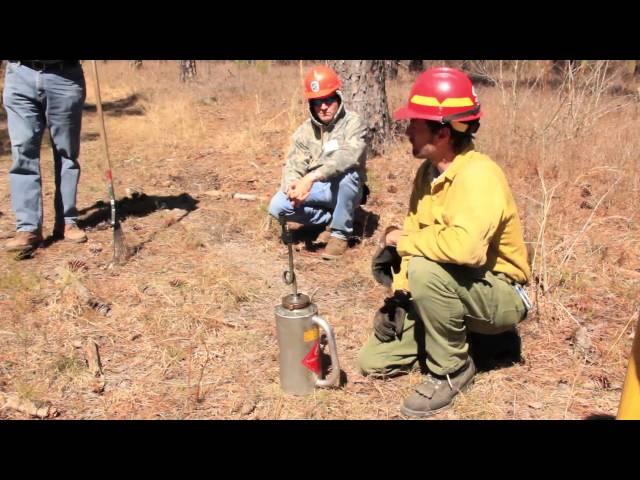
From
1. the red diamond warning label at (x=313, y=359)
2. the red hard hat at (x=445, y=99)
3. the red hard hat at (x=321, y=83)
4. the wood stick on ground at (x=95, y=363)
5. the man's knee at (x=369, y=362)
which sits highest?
the red hard hat at (x=445, y=99)

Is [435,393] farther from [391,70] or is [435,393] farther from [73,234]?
[391,70]

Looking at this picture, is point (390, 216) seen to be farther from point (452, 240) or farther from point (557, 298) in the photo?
point (452, 240)

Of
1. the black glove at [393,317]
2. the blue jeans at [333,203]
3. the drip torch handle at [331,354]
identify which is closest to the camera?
the drip torch handle at [331,354]

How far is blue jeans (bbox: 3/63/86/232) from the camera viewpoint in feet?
15.6

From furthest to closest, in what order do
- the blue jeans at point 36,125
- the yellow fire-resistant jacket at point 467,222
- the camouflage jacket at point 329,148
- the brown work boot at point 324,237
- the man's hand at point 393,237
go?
the brown work boot at point 324,237, the blue jeans at point 36,125, the camouflage jacket at point 329,148, the man's hand at point 393,237, the yellow fire-resistant jacket at point 467,222

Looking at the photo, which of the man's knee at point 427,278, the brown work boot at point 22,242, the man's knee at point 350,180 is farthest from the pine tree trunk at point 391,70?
the man's knee at point 427,278

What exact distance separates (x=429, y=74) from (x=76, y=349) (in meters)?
2.60

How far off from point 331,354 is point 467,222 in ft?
3.12

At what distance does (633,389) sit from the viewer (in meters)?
2.04

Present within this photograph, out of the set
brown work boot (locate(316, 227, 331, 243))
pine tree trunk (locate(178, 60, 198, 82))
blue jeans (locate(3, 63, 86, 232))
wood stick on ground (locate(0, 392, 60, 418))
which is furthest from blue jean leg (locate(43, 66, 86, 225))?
pine tree trunk (locate(178, 60, 198, 82))

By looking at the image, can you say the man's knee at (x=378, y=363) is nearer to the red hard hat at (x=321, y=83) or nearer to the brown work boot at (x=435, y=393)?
the brown work boot at (x=435, y=393)

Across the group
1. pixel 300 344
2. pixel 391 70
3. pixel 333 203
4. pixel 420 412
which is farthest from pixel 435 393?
pixel 391 70

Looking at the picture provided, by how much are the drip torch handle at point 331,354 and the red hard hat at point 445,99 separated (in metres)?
1.07

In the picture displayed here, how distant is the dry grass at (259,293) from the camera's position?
318 cm
